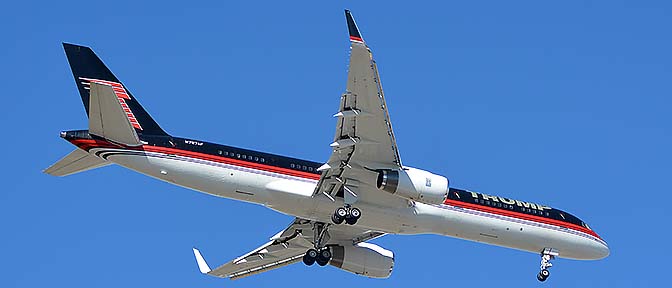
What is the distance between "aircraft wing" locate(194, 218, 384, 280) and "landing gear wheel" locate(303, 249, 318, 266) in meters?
1.33

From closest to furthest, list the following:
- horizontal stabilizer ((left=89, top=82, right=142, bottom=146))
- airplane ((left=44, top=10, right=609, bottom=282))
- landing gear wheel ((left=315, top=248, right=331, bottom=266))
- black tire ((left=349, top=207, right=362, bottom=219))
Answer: horizontal stabilizer ((left=89, top=82, right=142, bottom=146))
airplane ((left=44, top=10, right=609, bottom=282))
black tire ((left=349, top=207, right=362, bottom=219))
landing gear wheel ((left=315, top=248, right=331, bottom=266))

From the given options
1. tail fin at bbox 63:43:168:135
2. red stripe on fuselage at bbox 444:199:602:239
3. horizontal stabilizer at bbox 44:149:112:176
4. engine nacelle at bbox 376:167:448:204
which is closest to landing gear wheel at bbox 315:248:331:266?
red stripe on fuselage at bbox 444:199:602:239

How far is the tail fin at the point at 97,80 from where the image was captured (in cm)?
4159

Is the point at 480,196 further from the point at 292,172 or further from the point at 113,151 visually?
the point at 113,151

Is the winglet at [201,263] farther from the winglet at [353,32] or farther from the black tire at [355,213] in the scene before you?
the winglet at [353,32]

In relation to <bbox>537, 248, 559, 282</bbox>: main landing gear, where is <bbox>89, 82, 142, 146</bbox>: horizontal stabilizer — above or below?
below

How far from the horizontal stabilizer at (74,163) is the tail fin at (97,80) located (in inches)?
65.3

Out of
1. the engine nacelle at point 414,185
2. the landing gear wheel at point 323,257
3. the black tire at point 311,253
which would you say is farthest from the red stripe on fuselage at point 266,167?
the landing gear wheel at point 323,257

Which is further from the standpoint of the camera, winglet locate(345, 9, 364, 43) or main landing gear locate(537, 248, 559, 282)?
main landing gear locate(537, 248, 559, 282)

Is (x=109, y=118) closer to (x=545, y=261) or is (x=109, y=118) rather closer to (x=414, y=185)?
(x=414, y=185)

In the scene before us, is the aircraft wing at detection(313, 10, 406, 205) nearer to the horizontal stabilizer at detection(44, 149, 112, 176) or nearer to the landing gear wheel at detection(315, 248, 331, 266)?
the landing gear wheel at detection(315, 248, 331, 266)

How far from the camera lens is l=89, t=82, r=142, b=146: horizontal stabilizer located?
3803 cm

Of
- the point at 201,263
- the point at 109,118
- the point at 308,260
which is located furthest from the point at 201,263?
the point at 109,118

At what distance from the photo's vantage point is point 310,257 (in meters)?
46.1
